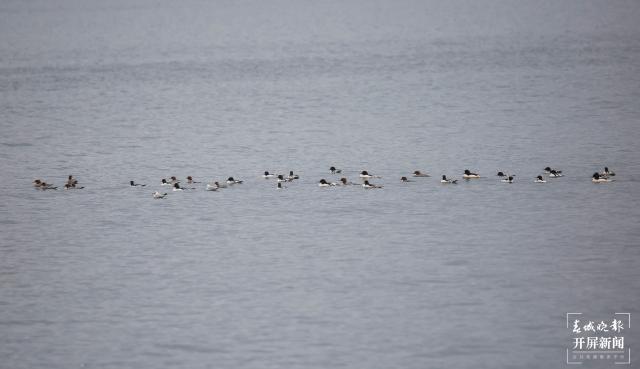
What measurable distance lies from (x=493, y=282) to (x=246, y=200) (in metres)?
13.8

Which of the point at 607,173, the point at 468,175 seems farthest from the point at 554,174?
the point at 468,175

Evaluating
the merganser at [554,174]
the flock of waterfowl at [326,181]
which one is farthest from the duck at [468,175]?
the merganser at [554,174]

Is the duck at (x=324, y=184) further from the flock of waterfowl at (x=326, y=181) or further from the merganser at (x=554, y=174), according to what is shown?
the merganser at (x=554, y=174)

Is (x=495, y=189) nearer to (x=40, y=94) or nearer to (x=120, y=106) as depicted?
(x=120, y=106)

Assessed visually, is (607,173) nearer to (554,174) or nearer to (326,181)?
(554,174)

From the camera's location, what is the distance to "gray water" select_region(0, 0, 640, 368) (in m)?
22.2

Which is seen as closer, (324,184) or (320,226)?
(320,226)

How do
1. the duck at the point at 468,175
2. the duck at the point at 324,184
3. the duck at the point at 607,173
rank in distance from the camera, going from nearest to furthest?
the duck at the point at 607,173 < the duck at the point at 324,184 < the duck at the point at 468,175

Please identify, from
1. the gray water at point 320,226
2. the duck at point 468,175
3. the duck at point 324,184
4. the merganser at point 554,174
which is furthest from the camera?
the duck at point 468,175

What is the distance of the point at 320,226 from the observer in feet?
105

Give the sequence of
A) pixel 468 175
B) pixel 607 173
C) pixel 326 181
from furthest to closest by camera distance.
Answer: pixel 468 175, pixel 326 181, pixel 607 173

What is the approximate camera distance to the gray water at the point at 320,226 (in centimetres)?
2223

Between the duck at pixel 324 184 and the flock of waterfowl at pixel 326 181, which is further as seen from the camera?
the duck at pixel 324 184

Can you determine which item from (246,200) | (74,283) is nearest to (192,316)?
(74,283)
